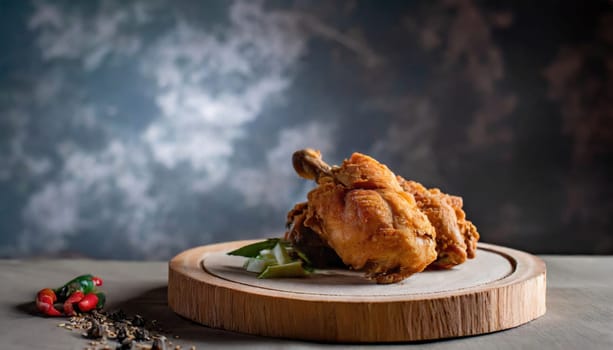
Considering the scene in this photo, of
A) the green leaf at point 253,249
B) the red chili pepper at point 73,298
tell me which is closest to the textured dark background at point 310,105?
the green leaf at point 253,249

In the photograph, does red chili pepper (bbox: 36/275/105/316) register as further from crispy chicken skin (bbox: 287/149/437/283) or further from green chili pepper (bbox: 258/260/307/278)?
crispy chicken skin (bbox: 287/149/437/283)

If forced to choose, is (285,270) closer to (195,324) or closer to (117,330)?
(195,324)

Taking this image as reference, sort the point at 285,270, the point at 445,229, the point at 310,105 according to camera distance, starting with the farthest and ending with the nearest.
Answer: the point at 310,105, the point at 445,229, the point at 285,270

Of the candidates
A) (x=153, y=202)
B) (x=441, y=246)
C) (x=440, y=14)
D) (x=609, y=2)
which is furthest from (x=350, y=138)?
(x=441, y=246)

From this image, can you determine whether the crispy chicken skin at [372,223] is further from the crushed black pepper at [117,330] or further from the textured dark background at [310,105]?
the textured dark background at [310,105]

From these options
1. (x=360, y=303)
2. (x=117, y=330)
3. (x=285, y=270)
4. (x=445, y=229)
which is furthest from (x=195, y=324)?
(x=445, y=229)

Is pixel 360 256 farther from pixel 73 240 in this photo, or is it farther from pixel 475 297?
pixel 73 240

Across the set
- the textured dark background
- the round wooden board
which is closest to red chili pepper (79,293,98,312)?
the round wooden board
